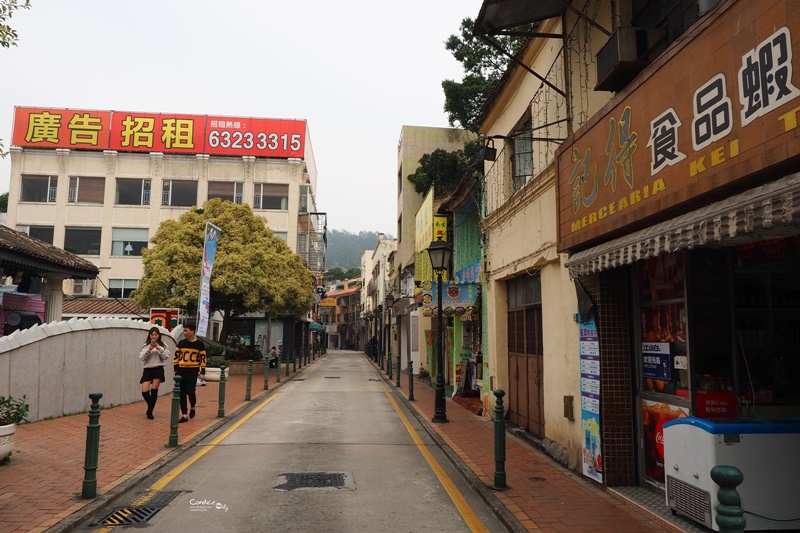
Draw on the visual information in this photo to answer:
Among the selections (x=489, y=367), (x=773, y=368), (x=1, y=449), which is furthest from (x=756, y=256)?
(x=1, y=449)

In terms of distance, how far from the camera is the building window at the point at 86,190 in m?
39.1

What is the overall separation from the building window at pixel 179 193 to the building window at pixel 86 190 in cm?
421

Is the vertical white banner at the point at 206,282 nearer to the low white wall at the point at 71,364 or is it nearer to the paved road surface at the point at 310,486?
the low white wall at the point at 71,364

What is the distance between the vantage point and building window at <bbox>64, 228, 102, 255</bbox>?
3878cm

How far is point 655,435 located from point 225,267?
21845 millimetres

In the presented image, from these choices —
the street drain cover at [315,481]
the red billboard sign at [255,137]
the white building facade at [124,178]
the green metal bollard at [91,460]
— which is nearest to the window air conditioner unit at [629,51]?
the street drain cover at [315,481]

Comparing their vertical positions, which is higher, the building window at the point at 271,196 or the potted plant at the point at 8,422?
the building window at the point at 271,196

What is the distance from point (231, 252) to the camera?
86.1ft

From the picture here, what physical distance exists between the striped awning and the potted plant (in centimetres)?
806

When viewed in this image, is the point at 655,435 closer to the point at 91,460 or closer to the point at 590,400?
the point at 590,400

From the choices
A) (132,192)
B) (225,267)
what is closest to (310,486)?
(225,267)

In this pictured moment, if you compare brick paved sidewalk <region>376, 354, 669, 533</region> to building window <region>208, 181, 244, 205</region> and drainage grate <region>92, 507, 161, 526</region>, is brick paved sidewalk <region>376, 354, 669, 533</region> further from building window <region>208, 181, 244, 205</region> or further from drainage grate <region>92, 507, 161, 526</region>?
building window <region>208, 181, 244, 205</region>

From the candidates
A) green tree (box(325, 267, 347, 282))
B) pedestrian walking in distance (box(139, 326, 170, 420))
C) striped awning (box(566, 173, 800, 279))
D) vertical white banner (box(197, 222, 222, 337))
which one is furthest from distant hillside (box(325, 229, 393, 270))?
striped awning (box(566, 173, 800, 279))

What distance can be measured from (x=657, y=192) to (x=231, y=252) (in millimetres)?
23469
